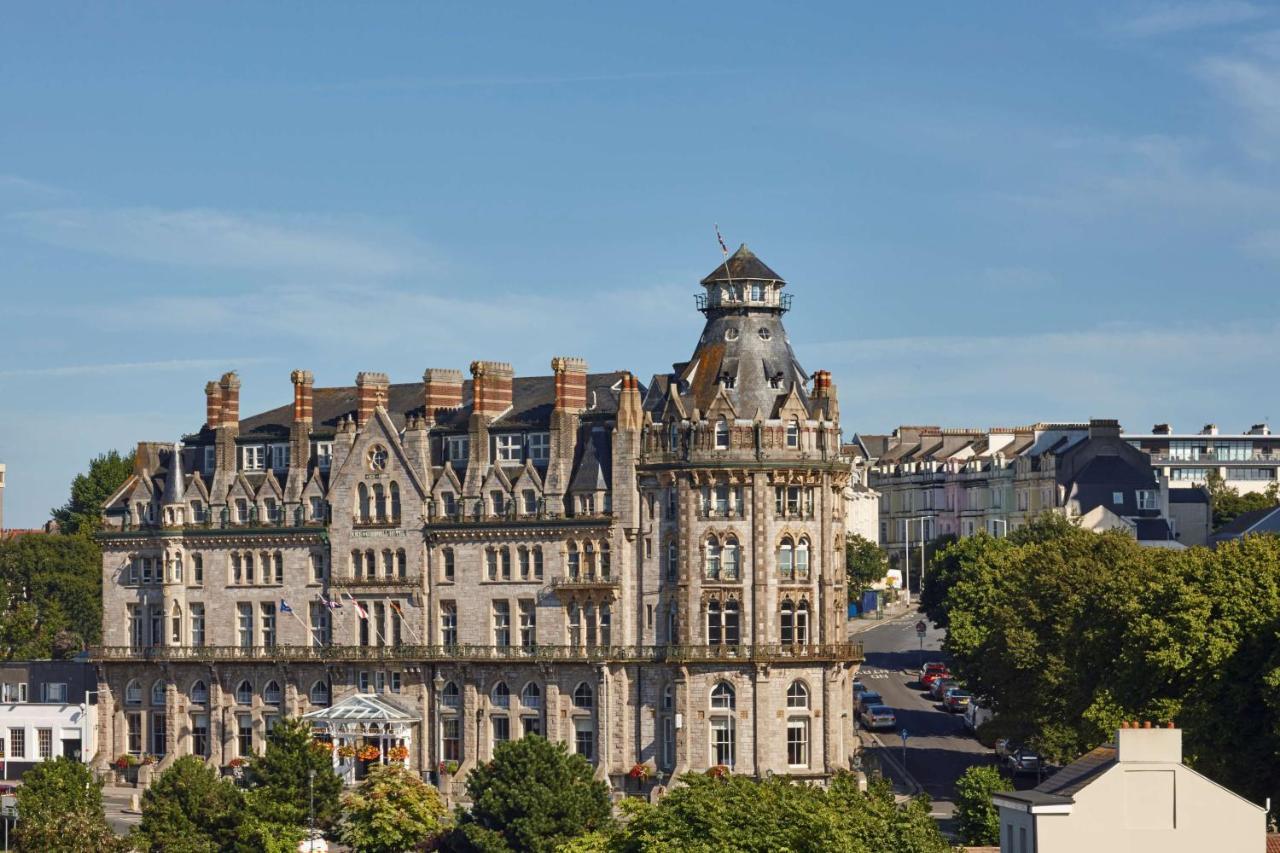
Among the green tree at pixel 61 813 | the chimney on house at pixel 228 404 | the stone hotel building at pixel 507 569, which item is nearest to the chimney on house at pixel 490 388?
the stone hotel building at pixel 507 569

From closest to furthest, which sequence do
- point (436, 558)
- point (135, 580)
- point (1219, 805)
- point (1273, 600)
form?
1. point (1219, 805)
2. point (1273, 600)
3. point (436, 558)
4. point (135, 580)

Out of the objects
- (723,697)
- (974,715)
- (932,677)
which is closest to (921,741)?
(974,715)

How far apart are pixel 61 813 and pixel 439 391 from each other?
4202 centimetres

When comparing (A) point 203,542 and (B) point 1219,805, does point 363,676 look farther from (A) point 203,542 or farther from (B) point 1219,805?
(B) point 1219,805

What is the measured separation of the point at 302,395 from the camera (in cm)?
15825

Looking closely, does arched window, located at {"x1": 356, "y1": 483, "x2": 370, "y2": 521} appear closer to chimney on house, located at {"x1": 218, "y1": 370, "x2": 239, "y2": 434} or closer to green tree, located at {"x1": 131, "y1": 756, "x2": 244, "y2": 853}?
chimney on house, located at {"x1": 218, "y1": 370, "x2": 239, "y2": 434}

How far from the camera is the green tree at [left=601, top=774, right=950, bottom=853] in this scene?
96.2 m

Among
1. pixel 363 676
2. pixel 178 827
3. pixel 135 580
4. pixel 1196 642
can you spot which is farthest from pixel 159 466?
pixel 1196 642

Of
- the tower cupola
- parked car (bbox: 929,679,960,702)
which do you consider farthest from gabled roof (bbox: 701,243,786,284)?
parked car (bbox: 929,679,960,702)

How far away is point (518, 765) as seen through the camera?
118688mm

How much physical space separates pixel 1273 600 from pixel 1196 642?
345cm

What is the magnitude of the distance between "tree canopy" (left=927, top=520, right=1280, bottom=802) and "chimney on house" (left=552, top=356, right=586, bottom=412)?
23681mm

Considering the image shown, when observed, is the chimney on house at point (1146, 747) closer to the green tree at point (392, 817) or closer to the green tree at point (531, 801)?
the green tree at point (531, 801)

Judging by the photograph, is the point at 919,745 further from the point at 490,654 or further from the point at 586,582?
the point at 490,654
